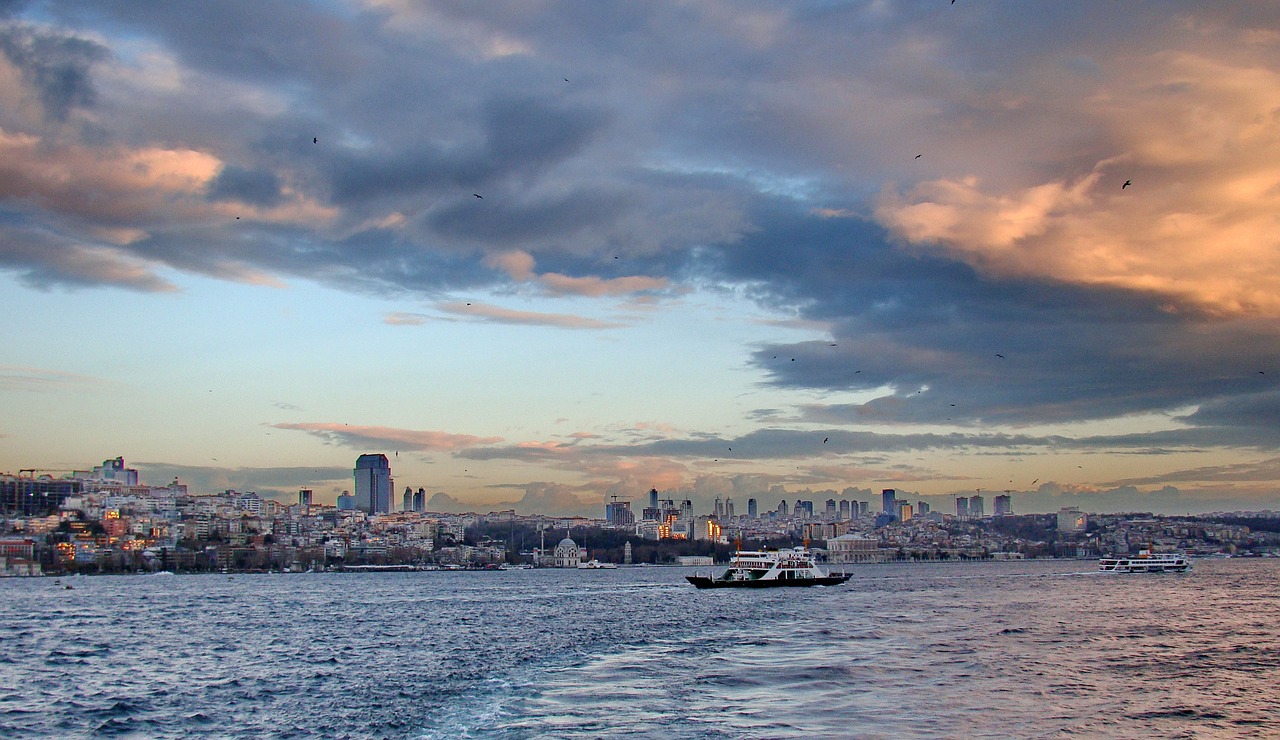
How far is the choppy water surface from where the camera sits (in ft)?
71.8

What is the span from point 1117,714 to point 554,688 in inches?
521

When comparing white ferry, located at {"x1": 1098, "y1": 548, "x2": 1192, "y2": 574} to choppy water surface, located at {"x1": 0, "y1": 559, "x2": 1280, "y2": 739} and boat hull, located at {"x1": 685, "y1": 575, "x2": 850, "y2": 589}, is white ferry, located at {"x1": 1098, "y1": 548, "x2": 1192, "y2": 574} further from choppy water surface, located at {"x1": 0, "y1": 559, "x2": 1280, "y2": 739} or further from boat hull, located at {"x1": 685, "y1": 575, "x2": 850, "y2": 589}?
choppy water surface, located at {"x1": 0, "y1": 559, "x2": 1280, "y2": 739}

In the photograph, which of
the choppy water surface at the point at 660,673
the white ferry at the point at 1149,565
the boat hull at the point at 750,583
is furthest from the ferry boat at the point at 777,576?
the white ferry at the point at 1149,565

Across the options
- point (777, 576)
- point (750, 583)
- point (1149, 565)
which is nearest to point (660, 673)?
point (750, 583)

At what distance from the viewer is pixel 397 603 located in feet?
246

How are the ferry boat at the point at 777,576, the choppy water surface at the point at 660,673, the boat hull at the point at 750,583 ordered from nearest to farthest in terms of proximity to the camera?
the choppy water surface at the point at 660,673 < the boat hull at the point at 750,583 < the ferry boat at the point at 777,576

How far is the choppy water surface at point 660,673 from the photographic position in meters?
21.9

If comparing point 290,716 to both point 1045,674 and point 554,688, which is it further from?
point 1045,674

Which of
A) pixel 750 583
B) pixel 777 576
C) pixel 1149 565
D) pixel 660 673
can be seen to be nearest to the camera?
pixel 660 673

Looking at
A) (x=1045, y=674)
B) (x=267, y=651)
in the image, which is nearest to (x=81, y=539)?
(x=267, y=651)

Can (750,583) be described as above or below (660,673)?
below

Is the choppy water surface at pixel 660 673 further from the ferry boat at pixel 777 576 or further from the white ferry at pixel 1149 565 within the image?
the white ferry at pixel 1149 565

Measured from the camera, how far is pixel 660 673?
95.8 ft

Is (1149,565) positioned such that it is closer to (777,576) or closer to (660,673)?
(777,576)
